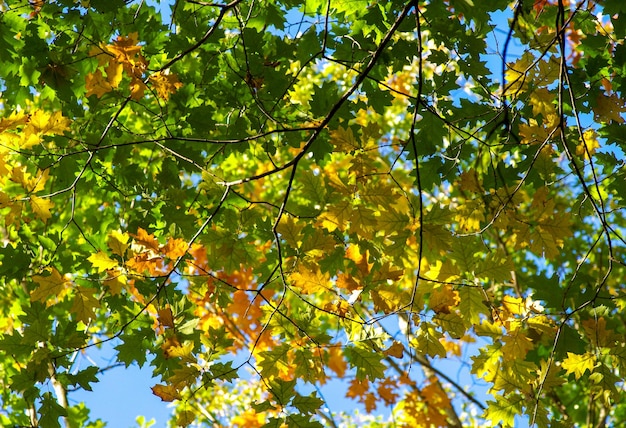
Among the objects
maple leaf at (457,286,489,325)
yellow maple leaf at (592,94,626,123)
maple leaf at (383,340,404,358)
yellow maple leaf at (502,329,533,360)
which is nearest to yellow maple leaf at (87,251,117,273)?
maple leaf at (383,340,404,358)

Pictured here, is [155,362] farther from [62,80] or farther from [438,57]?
[438,57]

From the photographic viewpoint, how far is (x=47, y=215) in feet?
9.74

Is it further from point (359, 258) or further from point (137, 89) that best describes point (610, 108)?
point (137, 89)

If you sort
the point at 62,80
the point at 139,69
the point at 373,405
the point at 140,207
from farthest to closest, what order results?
the point at 373,405 < the point at 140,207 < the point at 62,80 < the point at 139,69

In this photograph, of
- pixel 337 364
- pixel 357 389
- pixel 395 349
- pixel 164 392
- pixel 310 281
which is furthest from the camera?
pixel 337 364

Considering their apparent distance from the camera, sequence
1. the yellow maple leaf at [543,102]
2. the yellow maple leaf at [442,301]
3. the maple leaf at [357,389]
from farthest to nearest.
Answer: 1. the maple leaf at [357,389]
2. the yellow maple leaf at [543,102]
3. the yellow maple leaf at [442,301]

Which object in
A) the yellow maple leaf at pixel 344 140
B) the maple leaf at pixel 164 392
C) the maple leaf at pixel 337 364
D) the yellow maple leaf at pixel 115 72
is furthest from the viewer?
the maple leaf at pixel 337 364

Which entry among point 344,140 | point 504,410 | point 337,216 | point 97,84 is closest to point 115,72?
point 97,84

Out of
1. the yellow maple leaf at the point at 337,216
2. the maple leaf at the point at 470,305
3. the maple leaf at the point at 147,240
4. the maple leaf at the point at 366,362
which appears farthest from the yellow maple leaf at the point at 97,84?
the maple leaf at the point at 470,305

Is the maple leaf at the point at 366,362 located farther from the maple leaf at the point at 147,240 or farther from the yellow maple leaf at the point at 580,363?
the maple leaf at the point at 147,240

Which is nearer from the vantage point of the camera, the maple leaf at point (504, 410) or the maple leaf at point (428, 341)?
the maple leaf at point (428, 341)

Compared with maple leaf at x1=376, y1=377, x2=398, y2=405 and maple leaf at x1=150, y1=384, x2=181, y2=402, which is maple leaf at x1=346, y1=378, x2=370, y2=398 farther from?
maple leaf at x1=150, y1=384, x2=181, y2=402

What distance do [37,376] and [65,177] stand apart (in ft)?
3.47

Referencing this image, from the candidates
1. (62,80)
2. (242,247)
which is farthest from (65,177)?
(242,247)
